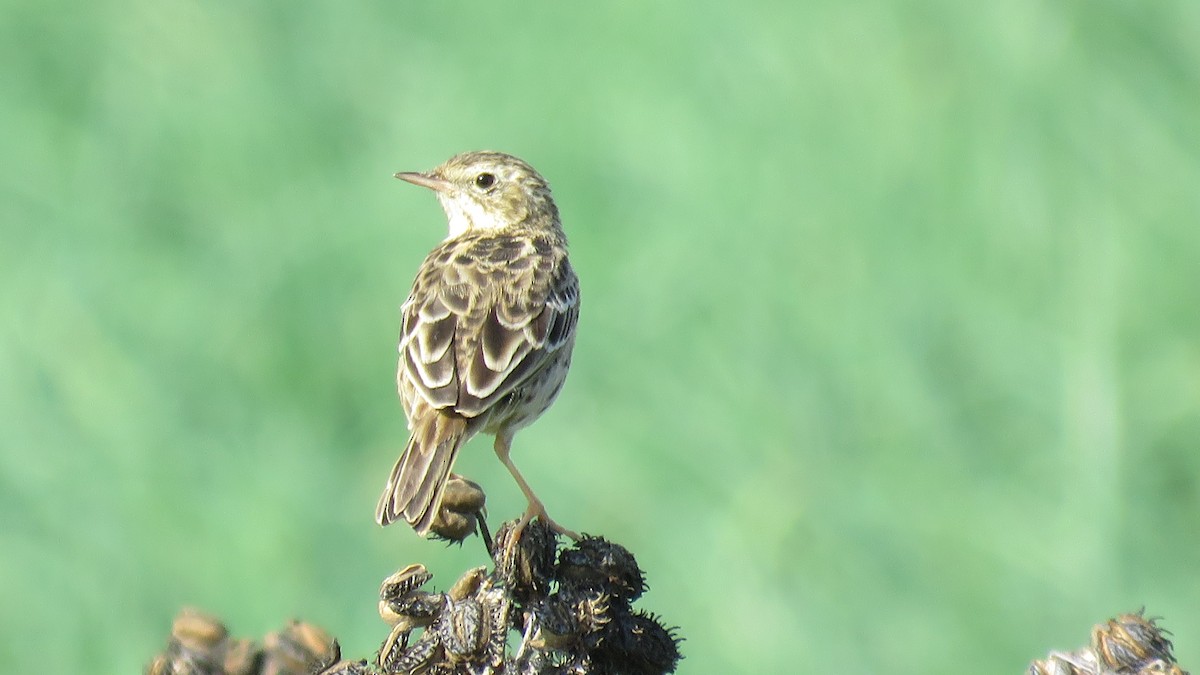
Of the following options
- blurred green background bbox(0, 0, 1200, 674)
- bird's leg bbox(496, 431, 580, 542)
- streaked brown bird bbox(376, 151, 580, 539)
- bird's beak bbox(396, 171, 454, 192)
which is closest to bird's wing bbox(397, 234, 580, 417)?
streaked brown bird bbox(376, 151, 580, 539)

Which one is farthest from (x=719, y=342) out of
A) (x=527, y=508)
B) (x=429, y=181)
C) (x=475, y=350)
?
(x=527, y=508)

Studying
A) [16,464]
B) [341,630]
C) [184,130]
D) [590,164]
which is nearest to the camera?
[341,630]

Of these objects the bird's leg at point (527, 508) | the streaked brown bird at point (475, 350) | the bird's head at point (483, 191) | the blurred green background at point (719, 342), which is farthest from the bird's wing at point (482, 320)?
the blurred green background at point (719, 342)

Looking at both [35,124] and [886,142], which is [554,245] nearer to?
[886,142]

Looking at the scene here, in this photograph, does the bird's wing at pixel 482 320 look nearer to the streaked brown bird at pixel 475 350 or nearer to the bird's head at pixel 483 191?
the streaked brown bird at pixel 475 350

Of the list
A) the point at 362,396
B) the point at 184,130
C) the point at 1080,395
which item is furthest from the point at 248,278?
the point at 1080,395

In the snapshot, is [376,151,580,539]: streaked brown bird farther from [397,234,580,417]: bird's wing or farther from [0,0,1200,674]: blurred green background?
[0,0,1200,674]: blurred green background
